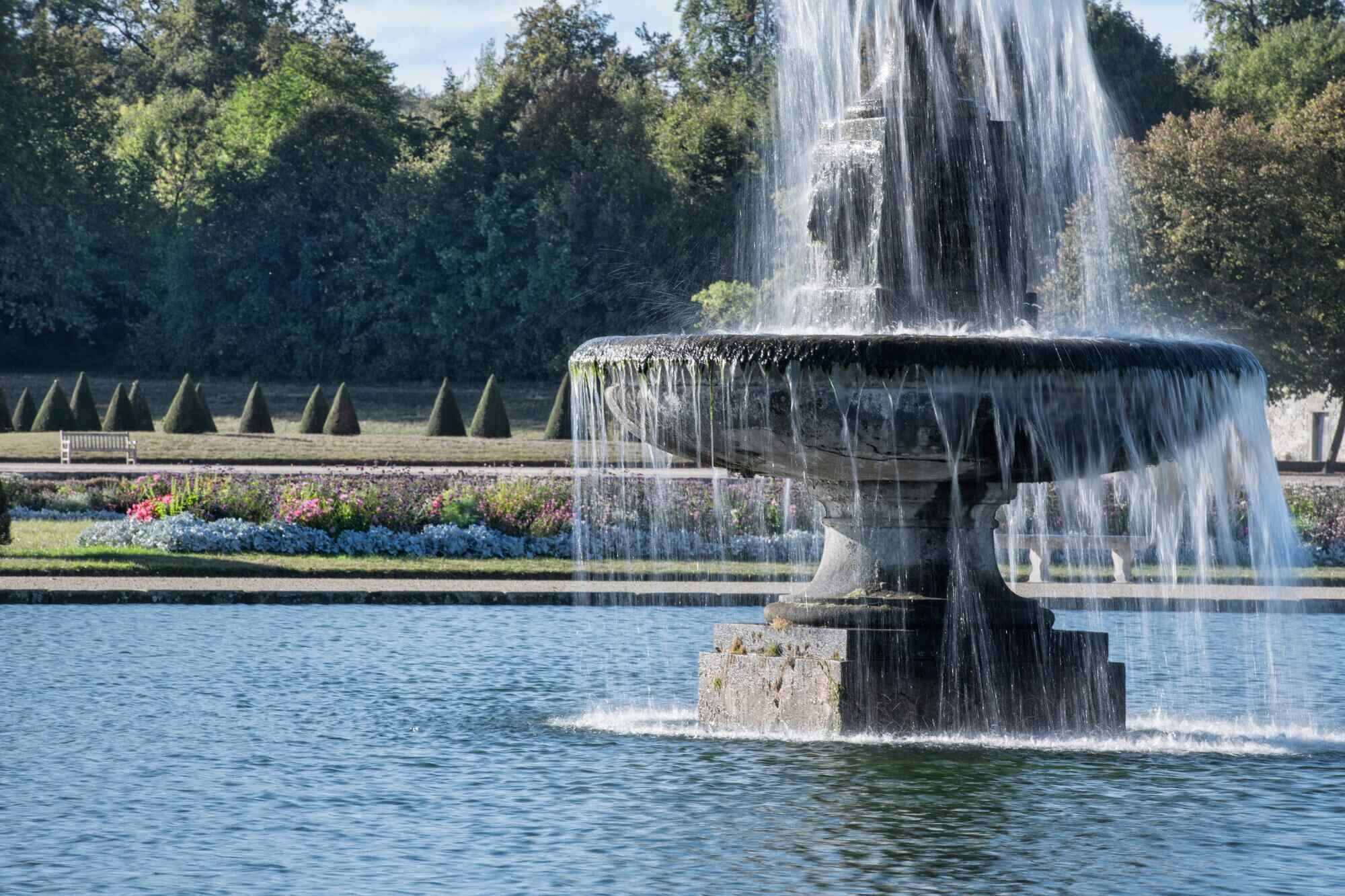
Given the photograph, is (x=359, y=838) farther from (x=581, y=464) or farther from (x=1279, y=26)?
(x=1279, y=26)

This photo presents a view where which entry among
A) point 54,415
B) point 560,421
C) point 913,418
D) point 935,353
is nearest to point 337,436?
point 560,421

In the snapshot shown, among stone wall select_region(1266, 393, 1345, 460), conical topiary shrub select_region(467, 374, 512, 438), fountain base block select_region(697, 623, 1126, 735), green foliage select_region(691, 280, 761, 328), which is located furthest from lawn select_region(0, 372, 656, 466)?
stone wall select_region(1266, 393, 1345, 460)

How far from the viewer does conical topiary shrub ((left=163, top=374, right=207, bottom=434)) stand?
42.4 metres

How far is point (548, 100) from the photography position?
6044 cm

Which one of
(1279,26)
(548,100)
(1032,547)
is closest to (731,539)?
(1032,547)

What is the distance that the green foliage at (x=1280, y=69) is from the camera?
53406 mm

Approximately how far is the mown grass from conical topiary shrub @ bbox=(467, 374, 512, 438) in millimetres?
Answer: 23842

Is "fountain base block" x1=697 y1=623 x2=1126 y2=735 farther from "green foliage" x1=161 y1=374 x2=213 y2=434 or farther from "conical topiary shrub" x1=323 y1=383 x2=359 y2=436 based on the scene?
"conical topiary shrub" x1=323 y1=383 x2=359 y2=436

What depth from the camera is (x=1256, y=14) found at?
67.6 meters

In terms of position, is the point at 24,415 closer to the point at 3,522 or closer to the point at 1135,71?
the point at 3,522

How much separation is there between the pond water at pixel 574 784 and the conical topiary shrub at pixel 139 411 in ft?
105

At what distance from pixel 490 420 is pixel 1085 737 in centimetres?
3442

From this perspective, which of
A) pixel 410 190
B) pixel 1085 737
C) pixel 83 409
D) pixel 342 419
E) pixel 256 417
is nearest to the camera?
pixel 1085 737

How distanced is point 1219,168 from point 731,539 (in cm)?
2165
